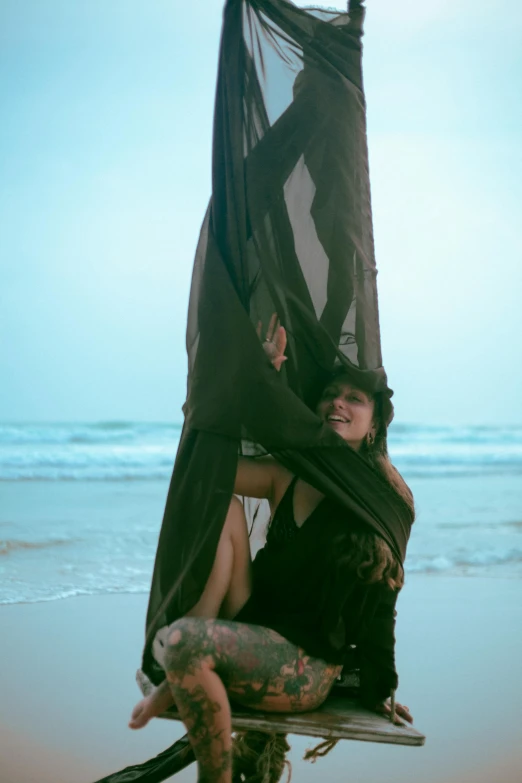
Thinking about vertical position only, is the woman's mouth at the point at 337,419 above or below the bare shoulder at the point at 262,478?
above

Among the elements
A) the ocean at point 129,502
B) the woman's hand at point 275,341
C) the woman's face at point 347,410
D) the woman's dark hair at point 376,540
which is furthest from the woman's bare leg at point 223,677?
the ocean at point 129,502

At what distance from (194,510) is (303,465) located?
272 millimetres

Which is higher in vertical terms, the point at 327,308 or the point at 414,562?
the point at 327,308

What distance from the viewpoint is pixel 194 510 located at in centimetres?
206

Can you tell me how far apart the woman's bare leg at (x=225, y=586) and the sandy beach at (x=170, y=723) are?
1.12m

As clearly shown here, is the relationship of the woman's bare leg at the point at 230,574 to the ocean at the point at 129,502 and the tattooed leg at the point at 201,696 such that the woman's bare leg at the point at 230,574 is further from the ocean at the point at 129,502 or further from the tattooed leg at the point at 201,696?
the ocean at the point at 129,502

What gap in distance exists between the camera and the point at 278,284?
7.28ft

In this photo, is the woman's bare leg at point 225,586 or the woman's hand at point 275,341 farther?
the woman's hand at point 275,341

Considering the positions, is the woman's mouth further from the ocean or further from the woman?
the ocean

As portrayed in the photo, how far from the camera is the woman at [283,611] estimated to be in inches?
75.5

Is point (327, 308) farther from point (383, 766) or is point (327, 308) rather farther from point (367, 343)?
point (383, 766)

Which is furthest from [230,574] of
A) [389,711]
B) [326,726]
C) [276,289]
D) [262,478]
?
[276,289]

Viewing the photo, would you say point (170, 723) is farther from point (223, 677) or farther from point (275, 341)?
point (275, 341)

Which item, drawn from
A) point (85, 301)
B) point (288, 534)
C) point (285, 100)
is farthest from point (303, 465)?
point (85, 301)
